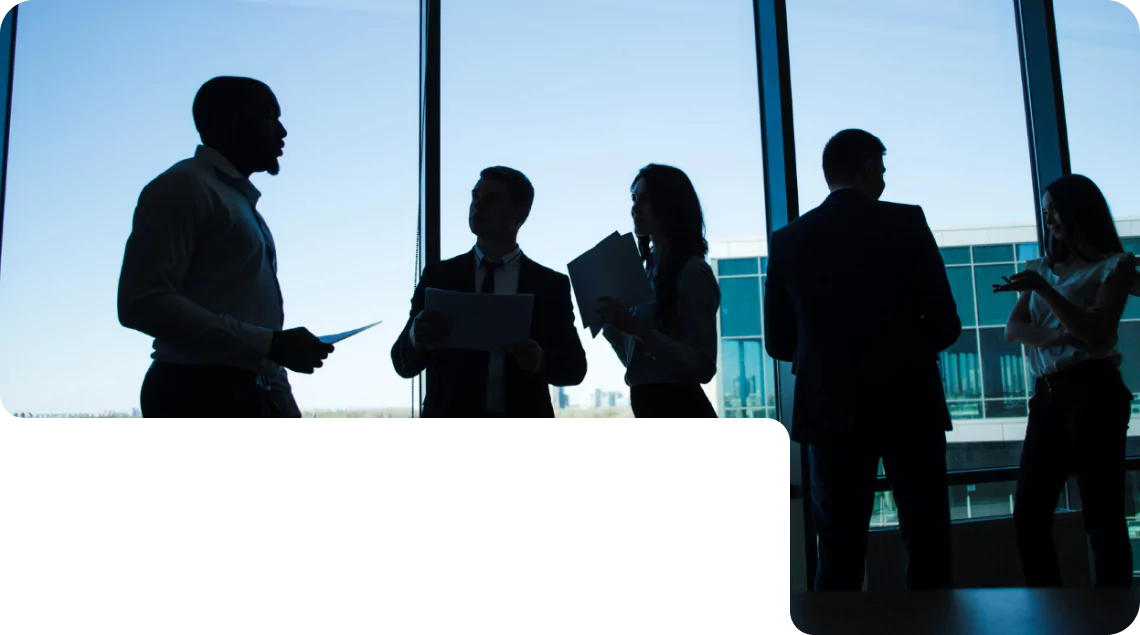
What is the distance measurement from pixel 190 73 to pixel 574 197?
4.32 ft

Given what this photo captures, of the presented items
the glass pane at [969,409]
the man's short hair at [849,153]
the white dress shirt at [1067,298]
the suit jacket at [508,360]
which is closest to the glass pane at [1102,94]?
the glass pane at [969,409]

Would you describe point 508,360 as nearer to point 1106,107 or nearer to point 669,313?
point 669,313

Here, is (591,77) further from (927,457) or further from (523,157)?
(927,457)

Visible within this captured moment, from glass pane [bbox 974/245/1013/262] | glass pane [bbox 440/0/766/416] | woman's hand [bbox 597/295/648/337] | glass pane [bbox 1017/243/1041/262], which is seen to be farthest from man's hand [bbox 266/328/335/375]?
glass pane [bbox 1017/243/1041/262]

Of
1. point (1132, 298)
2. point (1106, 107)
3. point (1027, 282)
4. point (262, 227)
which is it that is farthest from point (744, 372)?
point (1106, 107)

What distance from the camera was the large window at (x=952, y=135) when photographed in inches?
120

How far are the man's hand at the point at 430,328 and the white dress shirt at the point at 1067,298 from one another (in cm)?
187

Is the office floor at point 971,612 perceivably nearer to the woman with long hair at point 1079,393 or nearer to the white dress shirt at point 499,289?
the white dress shirt at point 499,289

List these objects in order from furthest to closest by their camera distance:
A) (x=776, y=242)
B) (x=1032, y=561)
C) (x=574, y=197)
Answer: (x=574, y=197) < (x=1032, y=561) < (x=776, y=242)

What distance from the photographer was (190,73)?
2316mm

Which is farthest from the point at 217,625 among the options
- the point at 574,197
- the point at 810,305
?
the point at 574,197

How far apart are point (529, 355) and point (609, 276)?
301 millimetres

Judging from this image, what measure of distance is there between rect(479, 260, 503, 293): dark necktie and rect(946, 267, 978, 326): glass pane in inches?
89.7

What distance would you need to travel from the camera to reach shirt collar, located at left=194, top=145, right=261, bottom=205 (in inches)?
57.4
